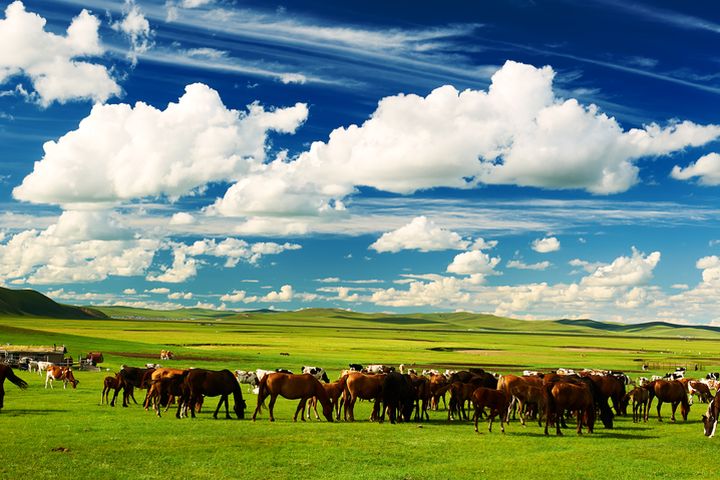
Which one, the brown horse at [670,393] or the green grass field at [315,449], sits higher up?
the brown horse at [670,393]

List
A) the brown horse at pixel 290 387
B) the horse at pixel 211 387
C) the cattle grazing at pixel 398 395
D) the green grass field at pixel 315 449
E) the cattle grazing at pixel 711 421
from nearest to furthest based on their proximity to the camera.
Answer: the green grass field at pixel 315 449 < the cattle grazing at pixel 711 421 < the brown horse at pixel 290 387 < the horse at pixel 211 387 < the cattle grazing at pixel 398 395

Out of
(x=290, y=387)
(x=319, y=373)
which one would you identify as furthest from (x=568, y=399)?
(x=319, y=373)

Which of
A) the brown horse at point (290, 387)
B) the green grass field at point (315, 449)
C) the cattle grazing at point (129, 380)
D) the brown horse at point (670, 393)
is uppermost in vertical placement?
the brown horse at point (670, 393)

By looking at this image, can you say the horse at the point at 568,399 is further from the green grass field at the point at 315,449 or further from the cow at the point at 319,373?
the cow at the point at 319,373

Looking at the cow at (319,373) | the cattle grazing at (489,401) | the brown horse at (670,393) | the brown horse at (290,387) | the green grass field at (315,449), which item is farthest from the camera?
the cow at (319,373)

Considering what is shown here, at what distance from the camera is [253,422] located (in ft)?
88.5

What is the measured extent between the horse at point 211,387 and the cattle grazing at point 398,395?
656cm

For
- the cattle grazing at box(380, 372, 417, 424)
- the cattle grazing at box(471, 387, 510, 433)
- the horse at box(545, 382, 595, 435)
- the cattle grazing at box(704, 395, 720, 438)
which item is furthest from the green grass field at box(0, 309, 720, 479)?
the cattle grazing at box(380, 372, 417, 424)

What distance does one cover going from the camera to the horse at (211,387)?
2861 centimetres

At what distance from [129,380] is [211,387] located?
6144 millimetres

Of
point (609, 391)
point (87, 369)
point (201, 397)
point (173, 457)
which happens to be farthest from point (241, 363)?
point (173, 457)

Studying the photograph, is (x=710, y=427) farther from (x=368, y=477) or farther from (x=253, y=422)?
(x=253, y=422)

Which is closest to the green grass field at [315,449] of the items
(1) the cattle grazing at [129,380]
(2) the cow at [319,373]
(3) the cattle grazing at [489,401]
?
(3) the cattle grazing at [489,401]

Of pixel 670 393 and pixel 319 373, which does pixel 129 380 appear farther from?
pixel 670 393
